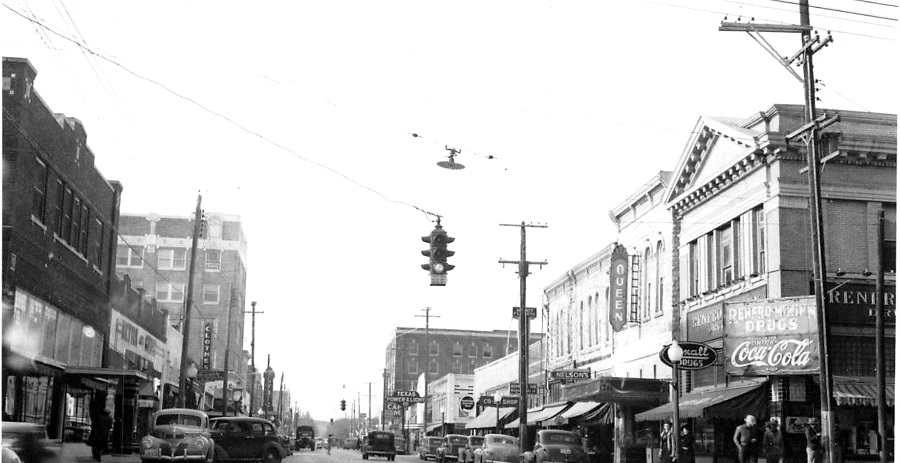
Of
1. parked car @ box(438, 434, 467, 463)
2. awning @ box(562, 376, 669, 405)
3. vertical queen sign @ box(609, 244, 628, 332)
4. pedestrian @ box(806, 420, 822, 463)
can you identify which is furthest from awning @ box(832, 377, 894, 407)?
parked car @ box(438, 434, 467, 463)

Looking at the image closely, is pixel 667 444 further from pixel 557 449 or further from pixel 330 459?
pixel 330 459

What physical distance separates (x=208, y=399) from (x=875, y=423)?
200 ft

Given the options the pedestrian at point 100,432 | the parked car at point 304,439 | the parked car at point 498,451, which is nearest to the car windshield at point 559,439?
the parked car at point 498,451

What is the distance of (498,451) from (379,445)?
20.8m

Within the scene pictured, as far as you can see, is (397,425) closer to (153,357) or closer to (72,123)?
(153,357)

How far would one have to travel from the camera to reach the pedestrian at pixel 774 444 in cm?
2528

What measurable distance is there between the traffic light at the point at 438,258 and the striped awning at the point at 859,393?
39.9 feet

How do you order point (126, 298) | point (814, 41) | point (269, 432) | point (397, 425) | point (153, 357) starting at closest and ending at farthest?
point (814, 41) → point (269, 432) → point (126, 298) → point (153, 357) → point (397, 425)

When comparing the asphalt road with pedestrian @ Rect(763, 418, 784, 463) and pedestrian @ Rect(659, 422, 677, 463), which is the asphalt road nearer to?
pedestrian @ Rect(659, 422, 677, 463)

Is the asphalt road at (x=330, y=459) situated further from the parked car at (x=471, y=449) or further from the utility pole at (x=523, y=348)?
the utility pole at (x=523, y=348)

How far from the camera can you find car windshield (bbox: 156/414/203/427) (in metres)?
28.9

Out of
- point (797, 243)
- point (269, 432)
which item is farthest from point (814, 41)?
point (269, 432)

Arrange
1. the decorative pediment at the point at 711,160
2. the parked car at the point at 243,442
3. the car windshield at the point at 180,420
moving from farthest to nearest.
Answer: the parked car at the point at 243,442 → the decorative pediment at the point at 711,160 → the car windshield at the point at 180,420

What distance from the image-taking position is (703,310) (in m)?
31.4
